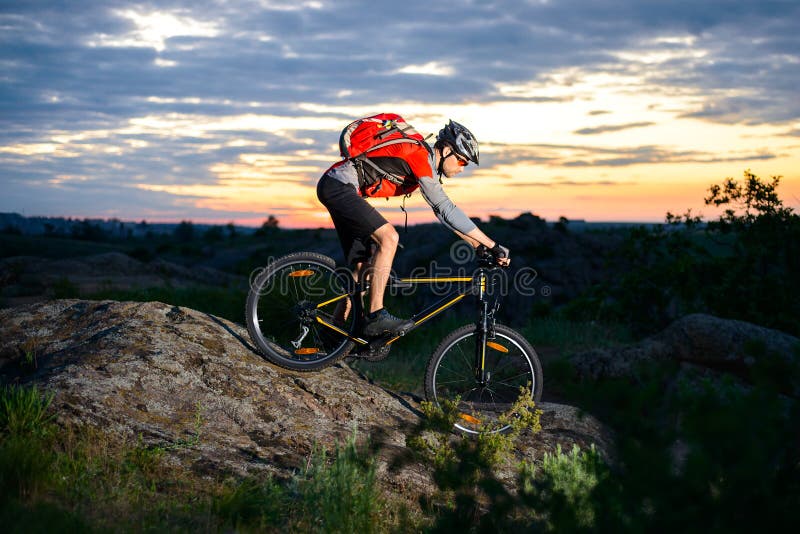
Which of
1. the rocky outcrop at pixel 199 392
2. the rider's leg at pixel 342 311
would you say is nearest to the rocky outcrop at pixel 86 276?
the rocky outcrop at pixel 199 392

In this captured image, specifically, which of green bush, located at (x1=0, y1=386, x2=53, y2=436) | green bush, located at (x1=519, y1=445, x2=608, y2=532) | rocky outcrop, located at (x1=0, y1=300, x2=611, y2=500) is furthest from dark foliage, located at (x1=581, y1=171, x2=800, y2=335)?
green bush, located at (x1=0, y1=386, x2=53, y2=436)

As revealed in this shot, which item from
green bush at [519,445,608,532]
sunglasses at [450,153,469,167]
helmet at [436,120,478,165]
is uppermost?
helmet at [436,120,478,165]

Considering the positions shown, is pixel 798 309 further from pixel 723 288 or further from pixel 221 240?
pixel 221 240

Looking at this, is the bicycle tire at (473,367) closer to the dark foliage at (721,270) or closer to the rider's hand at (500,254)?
the rider's hand at (500,254)

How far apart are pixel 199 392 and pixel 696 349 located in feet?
22.0

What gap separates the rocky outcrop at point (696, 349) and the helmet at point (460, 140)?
14.5 ft

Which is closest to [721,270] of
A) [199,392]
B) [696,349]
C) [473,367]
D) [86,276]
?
[696,349]

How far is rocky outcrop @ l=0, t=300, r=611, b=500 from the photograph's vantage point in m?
4.57

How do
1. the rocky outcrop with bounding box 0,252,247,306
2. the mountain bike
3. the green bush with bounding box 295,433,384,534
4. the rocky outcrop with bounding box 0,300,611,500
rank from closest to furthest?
the green bush with bounding box 295,433,384,534, the rocky outcrop with bounding box 0,300,611,500, the mountain bike, the rocky outcrop with bounding box 0,252,247,306

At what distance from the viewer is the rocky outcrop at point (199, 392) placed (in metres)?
4.57

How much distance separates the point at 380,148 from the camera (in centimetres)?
561

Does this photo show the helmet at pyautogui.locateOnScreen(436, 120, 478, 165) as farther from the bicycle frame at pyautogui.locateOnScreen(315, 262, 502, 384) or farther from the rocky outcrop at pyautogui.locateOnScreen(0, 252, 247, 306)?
the rocky outcrop at pyautogui.locateOnScreen(0, 252, 247, 306)

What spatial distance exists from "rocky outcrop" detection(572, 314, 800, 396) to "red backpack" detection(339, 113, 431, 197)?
4.58 m

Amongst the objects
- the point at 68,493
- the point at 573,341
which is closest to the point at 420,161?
the point at 68,493
